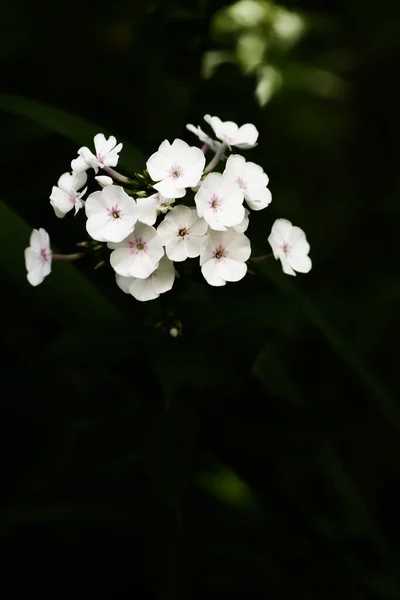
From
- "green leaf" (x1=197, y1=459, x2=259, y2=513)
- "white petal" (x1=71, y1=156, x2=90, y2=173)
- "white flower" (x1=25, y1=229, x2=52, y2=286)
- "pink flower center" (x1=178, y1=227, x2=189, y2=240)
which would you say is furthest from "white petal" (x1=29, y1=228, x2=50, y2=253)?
"green leaf" (x1=197, y1=459, x2=259, y2=513)

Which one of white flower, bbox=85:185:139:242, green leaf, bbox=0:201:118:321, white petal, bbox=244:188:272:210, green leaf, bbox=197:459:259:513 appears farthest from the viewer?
green leaf, bbox=197:459:259:513

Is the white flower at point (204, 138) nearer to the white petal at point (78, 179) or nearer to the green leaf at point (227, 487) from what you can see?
the white petal at point (78, 179)

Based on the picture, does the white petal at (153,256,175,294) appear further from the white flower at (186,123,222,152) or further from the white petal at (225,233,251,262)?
the white flower at (186,123,222,152)

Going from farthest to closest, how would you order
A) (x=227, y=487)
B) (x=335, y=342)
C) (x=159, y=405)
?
(x=227, y=487)
(x=335, y=342)
(x=159, y=405)

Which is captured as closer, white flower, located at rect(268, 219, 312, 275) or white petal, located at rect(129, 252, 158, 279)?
white petal, located at rect(129, 252, 158, 279)

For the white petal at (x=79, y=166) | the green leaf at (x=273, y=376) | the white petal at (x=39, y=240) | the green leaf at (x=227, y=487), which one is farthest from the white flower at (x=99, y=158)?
the green leaf at (x=227, y=487)

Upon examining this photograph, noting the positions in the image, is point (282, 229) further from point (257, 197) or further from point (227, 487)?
point (227, 487)

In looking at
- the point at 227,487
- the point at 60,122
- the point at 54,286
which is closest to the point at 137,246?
the point at 54,286
